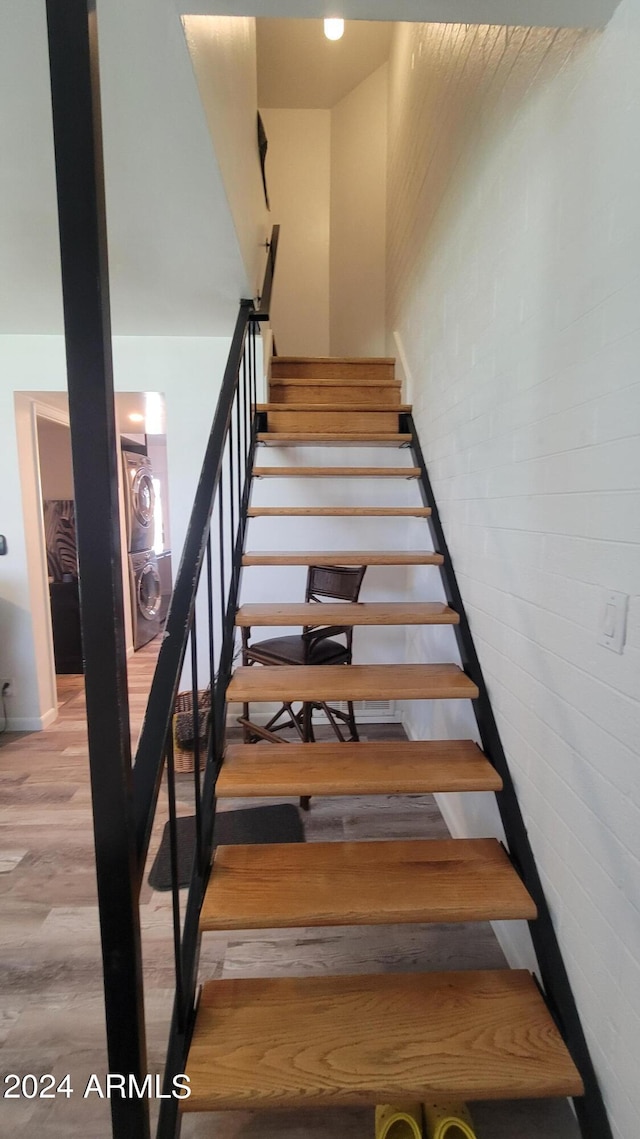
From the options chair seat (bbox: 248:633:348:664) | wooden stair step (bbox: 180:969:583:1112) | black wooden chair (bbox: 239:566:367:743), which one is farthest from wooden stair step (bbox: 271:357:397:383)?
wooden stair step (bbox: 180:969:583:1112)

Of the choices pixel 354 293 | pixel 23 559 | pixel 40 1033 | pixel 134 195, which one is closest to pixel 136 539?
pixel 23 559

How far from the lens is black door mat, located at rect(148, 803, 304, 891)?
1.97 meters

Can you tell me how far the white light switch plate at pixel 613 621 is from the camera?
940 millimetres

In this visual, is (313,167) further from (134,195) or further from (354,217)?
(134,195)

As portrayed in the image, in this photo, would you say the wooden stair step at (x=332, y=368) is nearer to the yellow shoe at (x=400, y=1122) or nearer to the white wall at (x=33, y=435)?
the white wall at (x=33, y=435)

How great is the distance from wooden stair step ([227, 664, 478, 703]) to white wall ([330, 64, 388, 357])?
10.8 feet

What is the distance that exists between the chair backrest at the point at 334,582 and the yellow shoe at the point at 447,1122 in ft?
5.97

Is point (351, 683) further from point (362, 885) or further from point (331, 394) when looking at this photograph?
point (331, 394)

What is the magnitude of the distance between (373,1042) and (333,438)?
86.9 inches

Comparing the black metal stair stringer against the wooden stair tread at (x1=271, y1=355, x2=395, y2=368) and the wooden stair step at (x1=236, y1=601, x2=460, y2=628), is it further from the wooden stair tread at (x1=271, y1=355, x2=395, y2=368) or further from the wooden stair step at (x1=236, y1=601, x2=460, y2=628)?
the wooden stair tread at (x1=271, y1=355, x2=395, y2=368)

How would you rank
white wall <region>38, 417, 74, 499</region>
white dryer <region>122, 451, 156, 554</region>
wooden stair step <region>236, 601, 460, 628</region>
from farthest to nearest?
white dryer <region>122, 451, 156, 554</region> < white wall <region>38, 417, 74, 499</region> < wooden stair step <region>236, 601, 460, 628</region>

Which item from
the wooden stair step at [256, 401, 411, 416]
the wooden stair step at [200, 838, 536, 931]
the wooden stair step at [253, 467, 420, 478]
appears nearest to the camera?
the wooden stair step at [200, 838, 536, 931]

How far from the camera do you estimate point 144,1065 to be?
0.80m

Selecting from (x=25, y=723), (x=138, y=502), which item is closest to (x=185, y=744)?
(x=25, y=723)
